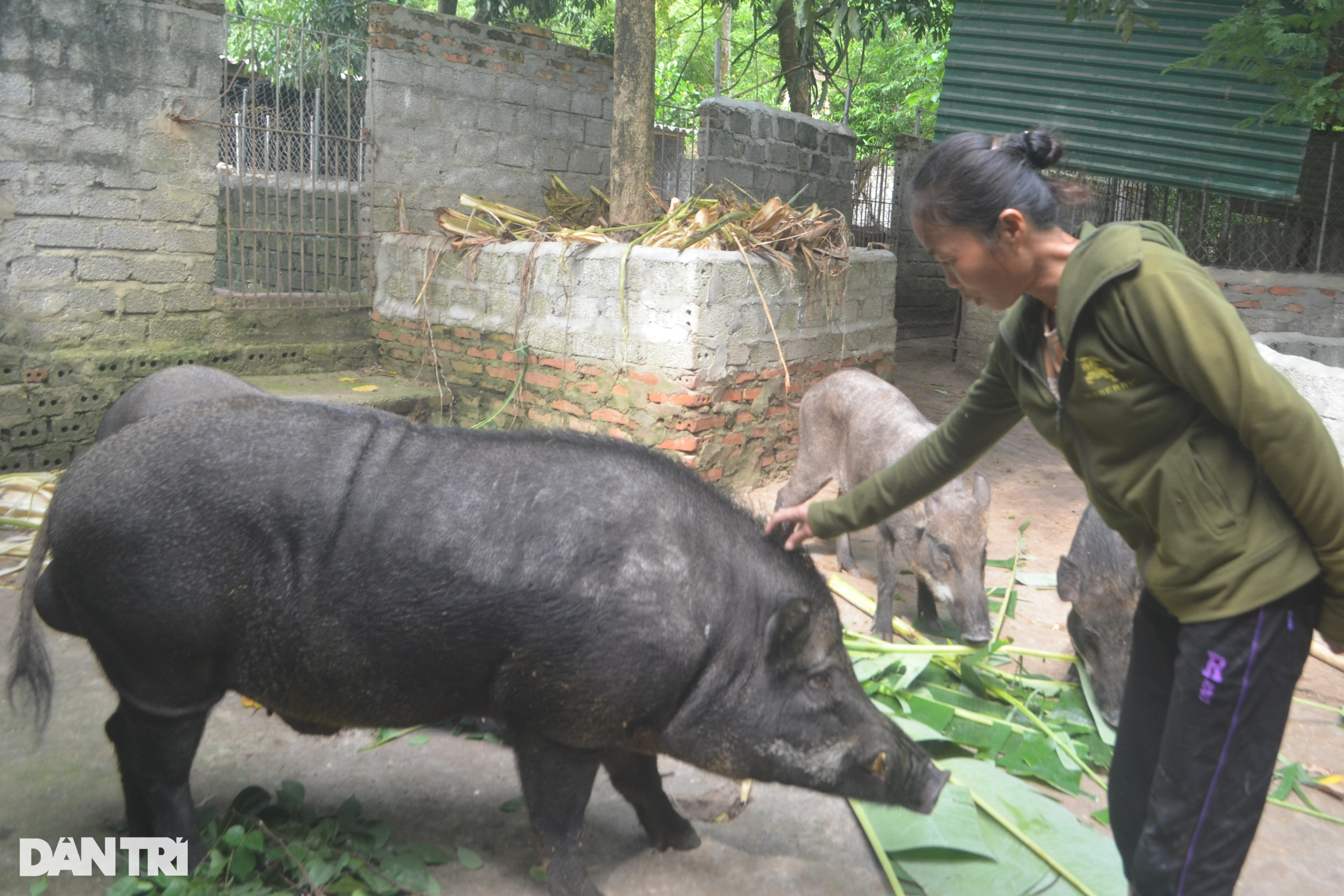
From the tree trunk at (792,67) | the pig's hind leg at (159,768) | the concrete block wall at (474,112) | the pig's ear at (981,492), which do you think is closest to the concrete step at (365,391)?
the concrete block wall at (474,112)

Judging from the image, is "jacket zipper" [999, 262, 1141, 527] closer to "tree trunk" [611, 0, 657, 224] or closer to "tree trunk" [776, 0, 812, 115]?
"tree trunk" [611, 0, 657, 224]

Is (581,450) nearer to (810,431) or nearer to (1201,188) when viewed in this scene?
(810,431)

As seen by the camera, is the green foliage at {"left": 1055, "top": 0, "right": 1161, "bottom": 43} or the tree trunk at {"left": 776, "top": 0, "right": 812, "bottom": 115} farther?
the tree trunk at {"left": 776, "top": 0, "right": 812, "bottom": 115}

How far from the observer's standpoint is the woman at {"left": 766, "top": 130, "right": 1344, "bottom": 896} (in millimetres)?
1725

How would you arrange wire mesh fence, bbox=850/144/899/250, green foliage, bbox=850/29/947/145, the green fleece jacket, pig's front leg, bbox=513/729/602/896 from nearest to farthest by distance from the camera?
1. the green fleece jacket
2. pig's front leg, bbox=513/729/602/896
3. wire mesh fence, bbox=850/144/899/250
4. green foliage, bbox=850/29/947/145

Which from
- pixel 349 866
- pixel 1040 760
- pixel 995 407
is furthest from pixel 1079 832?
pixel 349 866

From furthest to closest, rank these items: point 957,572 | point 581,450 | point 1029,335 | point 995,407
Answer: point 957,572, point 581,450, point 995,407, point 1029,335

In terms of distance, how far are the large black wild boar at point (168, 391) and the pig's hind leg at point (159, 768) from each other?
199 cm

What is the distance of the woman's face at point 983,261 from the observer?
2023 millimetres

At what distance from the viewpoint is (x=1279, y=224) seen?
9.41 metres

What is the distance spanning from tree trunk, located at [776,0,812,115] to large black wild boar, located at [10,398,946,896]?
9853 mm

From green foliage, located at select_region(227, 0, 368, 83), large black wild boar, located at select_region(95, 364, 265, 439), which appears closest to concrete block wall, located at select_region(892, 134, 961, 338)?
green foliage, located at select_region(227, 0, 368, 83)

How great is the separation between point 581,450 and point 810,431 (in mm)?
3743

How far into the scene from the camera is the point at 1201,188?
852cm
